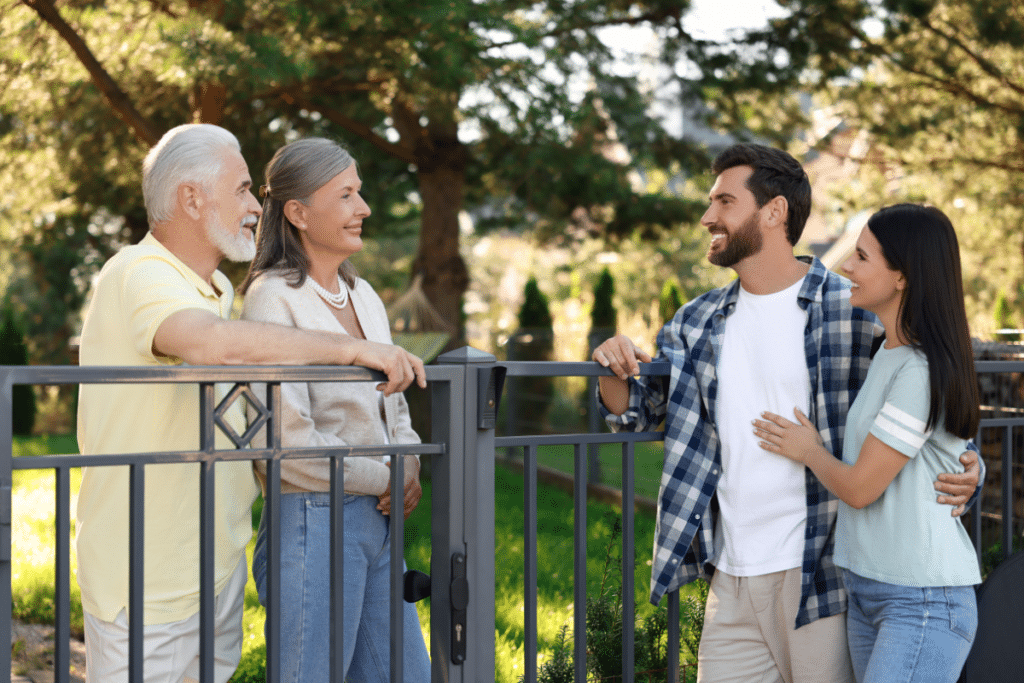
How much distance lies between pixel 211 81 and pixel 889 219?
5054 mm

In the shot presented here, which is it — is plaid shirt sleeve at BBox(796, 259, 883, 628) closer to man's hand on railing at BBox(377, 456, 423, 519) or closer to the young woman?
the young woman

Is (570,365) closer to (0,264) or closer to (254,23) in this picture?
(254,23)

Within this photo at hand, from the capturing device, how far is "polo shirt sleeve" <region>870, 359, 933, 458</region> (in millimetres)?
2219

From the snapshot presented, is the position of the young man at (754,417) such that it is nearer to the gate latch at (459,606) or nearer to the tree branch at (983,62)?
the gate latch at (459,606)

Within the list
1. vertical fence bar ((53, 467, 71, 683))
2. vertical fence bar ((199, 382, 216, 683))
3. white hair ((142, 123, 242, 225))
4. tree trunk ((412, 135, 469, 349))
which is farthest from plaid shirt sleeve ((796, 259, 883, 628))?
tree trunk ((412, 135, 469, 349))

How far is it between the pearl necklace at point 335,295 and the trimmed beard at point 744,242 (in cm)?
104

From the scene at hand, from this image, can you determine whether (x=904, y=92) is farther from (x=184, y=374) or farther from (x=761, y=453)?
(x=184, y=374)

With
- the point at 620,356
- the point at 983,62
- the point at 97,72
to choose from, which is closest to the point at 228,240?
the point at 620,356

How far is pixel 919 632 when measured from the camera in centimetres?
223

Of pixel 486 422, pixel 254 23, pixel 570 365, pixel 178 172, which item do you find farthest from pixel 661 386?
pixel 254 23

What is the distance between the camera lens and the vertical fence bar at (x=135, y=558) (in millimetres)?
1819

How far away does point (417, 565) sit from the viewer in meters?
5.74

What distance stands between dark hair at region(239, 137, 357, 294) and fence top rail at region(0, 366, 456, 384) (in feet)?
1.52

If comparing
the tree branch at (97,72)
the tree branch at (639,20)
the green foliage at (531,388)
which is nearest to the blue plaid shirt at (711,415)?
the tree branch at (97,72)
